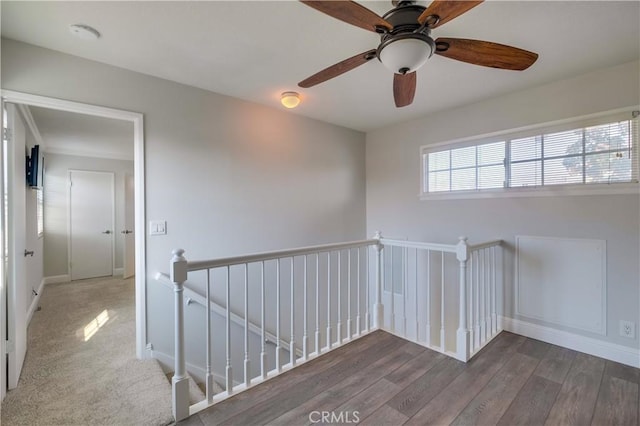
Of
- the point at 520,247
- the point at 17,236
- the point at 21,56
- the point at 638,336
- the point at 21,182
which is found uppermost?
the point at 21,56

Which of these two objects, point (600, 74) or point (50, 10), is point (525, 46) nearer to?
point (600, 74)

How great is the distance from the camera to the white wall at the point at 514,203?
2.34 m

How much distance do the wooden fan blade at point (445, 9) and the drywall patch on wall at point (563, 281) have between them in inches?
94.3

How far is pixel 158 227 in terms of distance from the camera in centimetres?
252

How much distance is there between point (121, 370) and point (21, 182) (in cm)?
171

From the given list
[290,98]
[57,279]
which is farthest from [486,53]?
[57,279]

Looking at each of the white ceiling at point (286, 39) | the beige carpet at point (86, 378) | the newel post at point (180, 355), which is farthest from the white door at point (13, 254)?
the newel post at point (180, 355)

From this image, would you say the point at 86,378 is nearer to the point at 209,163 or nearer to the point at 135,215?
the point at 135,215

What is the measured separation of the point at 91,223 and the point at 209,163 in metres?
4.09

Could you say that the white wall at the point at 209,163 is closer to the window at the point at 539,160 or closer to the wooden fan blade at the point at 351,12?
the window at the point at 539,160

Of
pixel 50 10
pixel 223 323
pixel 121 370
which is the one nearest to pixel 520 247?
pixel 223 323

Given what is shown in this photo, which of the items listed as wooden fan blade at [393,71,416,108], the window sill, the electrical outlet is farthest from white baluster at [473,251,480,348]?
wooden fan blade at [393,71,416,108]

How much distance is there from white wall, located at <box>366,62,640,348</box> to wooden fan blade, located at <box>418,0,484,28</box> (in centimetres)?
211

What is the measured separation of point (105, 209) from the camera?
547cm
